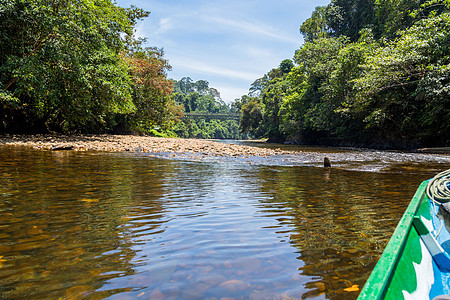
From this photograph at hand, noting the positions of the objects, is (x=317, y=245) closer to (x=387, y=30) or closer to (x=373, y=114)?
(x=373, y=114)

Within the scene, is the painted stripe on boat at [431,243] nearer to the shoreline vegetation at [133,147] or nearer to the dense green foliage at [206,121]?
the shoreline vegetation at [133,147]

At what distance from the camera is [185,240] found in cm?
268

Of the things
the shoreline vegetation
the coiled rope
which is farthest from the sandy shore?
the coiled rope

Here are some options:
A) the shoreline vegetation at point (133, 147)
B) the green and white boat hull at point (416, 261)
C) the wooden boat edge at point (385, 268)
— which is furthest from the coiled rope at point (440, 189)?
the shoreline vegetation at point (133, 147)

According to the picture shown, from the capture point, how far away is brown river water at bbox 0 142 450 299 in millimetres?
1840

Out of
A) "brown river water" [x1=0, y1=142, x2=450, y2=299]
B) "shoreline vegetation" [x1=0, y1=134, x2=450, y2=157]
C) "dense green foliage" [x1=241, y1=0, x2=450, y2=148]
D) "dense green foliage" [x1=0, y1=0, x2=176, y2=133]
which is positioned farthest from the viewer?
A: "dense green foliage" [x1=241, y1=0, x2=450, y2=148]

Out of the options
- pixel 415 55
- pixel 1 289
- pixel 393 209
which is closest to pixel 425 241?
pixel 393 209

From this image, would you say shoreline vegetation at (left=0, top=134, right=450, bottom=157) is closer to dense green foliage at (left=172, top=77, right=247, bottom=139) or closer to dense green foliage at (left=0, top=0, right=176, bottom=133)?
dense green foliage at (left=0, top=0, right=176, bottom=133)

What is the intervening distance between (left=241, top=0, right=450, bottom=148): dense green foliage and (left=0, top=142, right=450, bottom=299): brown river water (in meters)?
15.1

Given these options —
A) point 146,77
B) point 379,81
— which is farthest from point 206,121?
point 379,81

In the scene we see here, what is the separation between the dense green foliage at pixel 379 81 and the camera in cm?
1645

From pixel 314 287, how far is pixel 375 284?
718 mm

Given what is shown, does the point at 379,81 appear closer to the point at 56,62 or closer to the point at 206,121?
the point at 56,62

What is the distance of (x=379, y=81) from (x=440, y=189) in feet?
58.6
